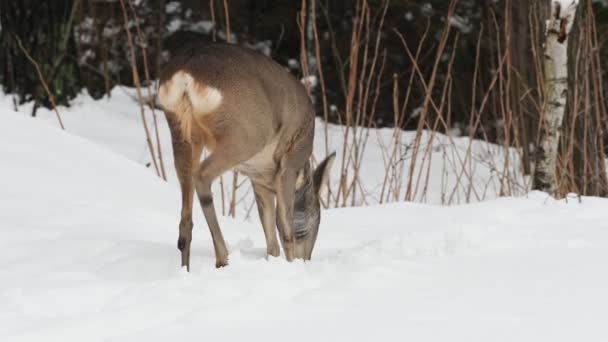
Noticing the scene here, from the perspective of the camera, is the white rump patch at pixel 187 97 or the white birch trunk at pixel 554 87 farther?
the white birch trunk at pixel 554 87

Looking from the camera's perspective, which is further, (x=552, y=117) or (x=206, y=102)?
(x=552, y=117)

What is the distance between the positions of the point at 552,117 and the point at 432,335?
3855 millimetres

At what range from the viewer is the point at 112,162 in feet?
20.1

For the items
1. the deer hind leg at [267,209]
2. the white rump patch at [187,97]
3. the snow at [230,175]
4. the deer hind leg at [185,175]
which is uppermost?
the white rump patch at [187,97]

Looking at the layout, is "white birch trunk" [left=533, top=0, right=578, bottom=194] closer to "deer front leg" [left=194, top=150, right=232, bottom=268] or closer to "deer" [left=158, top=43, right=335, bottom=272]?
"deer" [left=158, top=43, right=335, bottom=272]

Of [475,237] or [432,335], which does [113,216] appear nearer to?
[475,237]

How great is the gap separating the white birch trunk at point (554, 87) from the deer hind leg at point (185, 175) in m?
2.97

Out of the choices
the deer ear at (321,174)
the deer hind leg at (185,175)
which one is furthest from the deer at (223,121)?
the deer ear at (321,174)

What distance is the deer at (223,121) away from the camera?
12.6 feet

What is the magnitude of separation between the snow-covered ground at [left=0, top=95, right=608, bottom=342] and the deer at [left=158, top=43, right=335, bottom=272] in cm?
26

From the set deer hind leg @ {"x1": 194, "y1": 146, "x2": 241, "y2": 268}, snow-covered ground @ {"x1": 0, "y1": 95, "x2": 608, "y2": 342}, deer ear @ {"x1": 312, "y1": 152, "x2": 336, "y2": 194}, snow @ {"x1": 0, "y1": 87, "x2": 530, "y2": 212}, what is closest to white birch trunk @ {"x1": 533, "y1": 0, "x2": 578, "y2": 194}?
snow-covered ground @ {"x1": 0, "y1": 95, "x2": 608, "y2": 342}

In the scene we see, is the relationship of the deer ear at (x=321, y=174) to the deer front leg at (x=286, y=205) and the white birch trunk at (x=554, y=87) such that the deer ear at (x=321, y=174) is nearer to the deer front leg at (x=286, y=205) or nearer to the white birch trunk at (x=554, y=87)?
the deer front leg at (x=286, y=205)

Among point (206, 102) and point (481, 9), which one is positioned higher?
point (206, 102)

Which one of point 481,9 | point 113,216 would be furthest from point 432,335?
point 481,9
